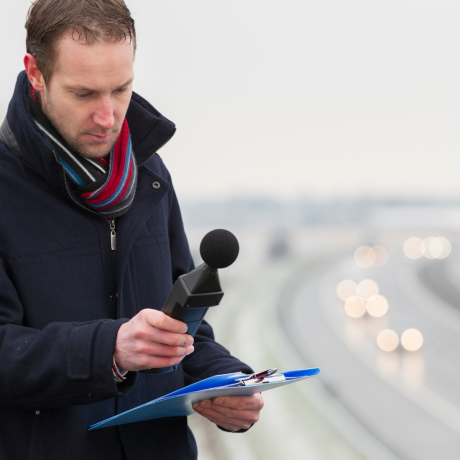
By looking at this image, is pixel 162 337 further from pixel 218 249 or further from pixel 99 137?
pixel 99 137

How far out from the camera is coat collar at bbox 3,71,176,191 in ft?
3.78

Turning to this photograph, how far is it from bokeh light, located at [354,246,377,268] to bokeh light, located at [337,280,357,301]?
6173mm

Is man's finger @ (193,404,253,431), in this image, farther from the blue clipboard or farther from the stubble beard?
the stubble beard

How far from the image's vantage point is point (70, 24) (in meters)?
1.11

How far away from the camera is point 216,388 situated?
1.03m

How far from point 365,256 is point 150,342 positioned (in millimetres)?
30403

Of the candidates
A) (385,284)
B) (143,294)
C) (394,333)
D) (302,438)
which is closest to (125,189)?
(143,294)

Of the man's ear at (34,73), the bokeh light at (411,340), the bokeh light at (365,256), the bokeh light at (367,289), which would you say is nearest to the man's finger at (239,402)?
the man's ear at (34,73)

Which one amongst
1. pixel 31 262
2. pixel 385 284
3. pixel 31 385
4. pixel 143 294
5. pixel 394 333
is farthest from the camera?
pixel 385 284

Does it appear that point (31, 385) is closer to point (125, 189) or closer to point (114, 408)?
point (114, 408)

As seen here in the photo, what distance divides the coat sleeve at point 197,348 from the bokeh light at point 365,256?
93.7ft

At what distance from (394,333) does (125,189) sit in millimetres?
13345

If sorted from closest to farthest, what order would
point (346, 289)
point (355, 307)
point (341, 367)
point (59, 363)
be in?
point (59, 363), point (341, 367), point (355, 307), point (346, 289)

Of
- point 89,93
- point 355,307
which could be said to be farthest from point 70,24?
point 355,307
